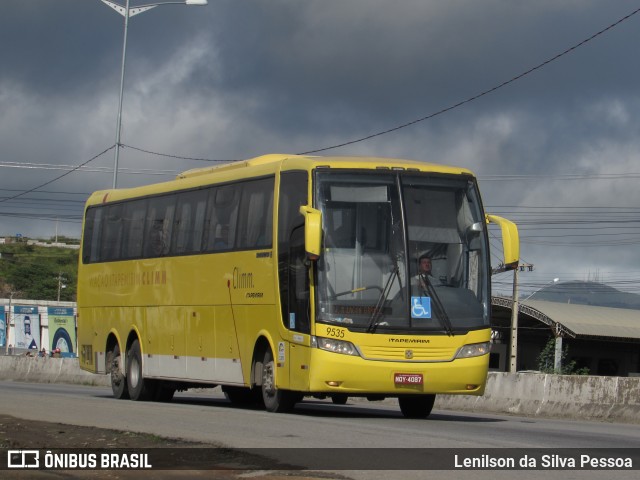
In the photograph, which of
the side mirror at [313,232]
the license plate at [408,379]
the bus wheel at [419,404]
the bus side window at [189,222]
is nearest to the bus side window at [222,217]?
the bus side window at [189,222]

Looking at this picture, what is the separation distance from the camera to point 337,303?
17938 millimetres

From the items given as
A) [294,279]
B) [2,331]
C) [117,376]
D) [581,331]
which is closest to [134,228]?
[117,376]

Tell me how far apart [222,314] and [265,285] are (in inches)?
83.1

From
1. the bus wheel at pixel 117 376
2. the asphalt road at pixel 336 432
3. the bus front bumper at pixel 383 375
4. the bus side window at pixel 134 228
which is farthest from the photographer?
the bus wheel at pixel 117 376

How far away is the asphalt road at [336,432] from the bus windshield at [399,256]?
153 cm

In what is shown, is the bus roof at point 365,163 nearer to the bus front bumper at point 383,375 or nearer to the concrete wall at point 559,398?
the bus front bumper at point 383,375

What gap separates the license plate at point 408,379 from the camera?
1800cm

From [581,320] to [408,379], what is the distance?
45.8m

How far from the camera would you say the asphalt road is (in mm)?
11914

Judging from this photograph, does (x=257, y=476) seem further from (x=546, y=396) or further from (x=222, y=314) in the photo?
(x=546, y=396)

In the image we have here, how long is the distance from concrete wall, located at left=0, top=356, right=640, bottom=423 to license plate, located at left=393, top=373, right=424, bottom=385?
20.0 ft

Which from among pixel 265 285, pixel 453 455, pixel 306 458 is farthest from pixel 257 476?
pixel 265 285

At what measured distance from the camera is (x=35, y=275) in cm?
12450

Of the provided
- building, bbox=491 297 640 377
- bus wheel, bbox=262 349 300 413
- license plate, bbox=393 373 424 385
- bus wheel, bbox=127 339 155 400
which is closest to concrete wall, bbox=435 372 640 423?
license plate, bbox=393 373 424 385
